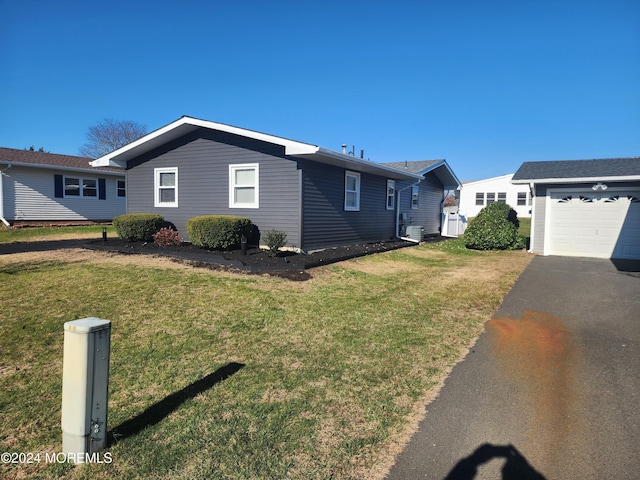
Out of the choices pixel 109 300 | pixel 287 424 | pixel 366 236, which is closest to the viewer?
pixel 287 424

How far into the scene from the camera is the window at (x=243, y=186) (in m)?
12.1

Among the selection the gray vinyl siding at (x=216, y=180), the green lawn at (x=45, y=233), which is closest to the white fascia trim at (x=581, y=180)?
the gray vinyl siding at (x=216, y=180)

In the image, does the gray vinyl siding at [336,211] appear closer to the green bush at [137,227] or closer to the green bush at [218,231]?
the green bush at [218,231]

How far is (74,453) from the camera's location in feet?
8.86

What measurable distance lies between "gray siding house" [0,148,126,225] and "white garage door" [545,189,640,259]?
2117cm

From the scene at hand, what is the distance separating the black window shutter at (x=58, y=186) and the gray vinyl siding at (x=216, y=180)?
302 inches

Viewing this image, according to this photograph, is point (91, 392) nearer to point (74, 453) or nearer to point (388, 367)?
point (74, 453)

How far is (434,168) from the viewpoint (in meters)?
20.7

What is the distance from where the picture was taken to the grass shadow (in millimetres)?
3055

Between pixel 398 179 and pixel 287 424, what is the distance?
51.6 ft

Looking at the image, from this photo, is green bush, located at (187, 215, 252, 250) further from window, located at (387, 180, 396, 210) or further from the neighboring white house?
the neighboring white house

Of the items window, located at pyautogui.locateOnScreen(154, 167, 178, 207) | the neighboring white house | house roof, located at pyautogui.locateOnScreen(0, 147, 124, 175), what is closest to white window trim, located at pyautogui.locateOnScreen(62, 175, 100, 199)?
house roof, located at pyautogui.locateOnScreen(0, 147, 124, 175)

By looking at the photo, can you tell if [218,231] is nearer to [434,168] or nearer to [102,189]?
[434,168]

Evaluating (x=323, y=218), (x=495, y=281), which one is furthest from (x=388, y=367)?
(x=323, y=218)
